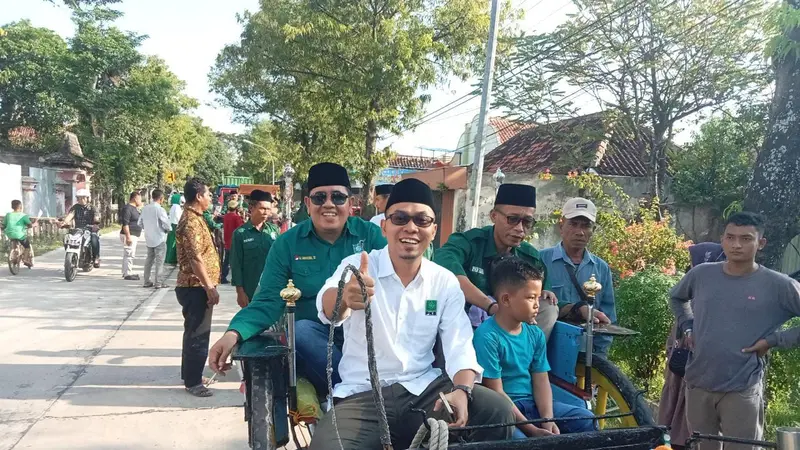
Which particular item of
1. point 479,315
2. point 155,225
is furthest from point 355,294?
point 155,225

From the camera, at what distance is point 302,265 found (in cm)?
349

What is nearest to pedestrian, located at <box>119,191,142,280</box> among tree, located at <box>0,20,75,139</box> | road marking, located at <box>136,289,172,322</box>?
road marking, located at <box>136,289,172,322</box>

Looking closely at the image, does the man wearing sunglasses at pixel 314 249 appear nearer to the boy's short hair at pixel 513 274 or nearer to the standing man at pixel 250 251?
the boy's short hair at pixel 513 274

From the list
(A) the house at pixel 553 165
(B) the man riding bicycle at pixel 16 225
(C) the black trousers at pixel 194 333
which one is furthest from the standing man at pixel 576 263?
(B) the man riding bicycle at pixel 16 225

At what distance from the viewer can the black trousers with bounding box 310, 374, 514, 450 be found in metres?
2.60

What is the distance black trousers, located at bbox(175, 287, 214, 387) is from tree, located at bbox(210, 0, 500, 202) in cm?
1035

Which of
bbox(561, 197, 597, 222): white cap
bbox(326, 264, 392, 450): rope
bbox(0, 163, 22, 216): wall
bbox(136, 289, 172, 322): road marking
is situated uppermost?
bbox(0, 163, 22, 216): wall

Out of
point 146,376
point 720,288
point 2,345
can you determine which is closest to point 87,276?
point 2,345

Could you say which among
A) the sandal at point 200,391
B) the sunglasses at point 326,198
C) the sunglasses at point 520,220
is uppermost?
the sunglasses at point 326,198

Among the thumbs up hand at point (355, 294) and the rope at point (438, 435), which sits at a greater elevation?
the thumbs up hand at point (355, 294)

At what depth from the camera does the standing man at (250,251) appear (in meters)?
6.05

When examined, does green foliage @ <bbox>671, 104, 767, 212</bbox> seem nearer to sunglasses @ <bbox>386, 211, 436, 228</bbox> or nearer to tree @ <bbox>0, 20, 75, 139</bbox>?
sunglasses @ <bbox>386, 211, 436, 228</bbox>

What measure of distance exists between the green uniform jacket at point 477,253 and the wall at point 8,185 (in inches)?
796

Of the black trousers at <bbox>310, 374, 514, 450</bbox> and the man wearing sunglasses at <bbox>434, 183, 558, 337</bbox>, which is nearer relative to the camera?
A: the black trousers at <bbox>310, 374, 514, 450</bbox>
